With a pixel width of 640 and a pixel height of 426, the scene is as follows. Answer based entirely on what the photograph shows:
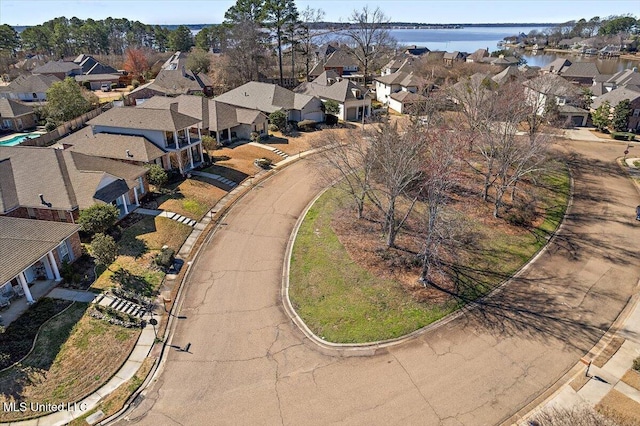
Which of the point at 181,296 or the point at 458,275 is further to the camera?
the point at 458,275

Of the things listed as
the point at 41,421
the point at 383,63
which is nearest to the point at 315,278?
the point at 41,421

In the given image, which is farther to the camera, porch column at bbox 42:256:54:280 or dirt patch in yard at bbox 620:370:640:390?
porch column at bbox 42:256:54:280

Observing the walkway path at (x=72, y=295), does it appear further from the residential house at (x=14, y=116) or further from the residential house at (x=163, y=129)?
the residential house at (x=14, y=116)

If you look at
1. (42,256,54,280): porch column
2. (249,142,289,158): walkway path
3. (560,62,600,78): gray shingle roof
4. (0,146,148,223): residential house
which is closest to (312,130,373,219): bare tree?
(249,142,289,158): walkway path

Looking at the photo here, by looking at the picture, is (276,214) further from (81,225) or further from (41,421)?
(41,421)

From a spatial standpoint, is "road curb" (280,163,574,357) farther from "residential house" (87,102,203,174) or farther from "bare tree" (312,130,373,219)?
"residential house" (87,102,203,174)
